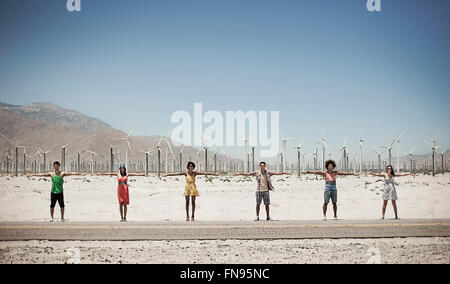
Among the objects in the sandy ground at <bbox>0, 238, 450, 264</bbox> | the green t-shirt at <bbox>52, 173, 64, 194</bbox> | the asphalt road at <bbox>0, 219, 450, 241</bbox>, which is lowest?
the sandy ground at <bbox>0, 238, 450, 264</bbox>

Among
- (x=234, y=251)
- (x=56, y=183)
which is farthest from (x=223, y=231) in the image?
(x=56, y=183)

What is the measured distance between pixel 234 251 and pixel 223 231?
1.99m

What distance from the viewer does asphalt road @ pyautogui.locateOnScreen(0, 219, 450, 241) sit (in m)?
10.5

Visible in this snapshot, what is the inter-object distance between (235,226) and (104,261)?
4.17m

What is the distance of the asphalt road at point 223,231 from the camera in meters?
10.5

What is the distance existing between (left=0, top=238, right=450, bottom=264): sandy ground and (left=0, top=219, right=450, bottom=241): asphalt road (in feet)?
1.46

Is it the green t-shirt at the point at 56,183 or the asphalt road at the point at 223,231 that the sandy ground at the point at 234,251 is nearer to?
the asphalt road at the point at 223,231

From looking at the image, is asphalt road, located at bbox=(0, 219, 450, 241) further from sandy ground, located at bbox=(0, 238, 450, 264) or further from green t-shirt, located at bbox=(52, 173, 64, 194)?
green t-shirt, located at bbox=(52, 173, 64, 194)

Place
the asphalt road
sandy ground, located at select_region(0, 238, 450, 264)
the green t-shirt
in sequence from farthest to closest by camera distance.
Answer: the green t-shirt < the asphalt road < sandy ground, located at select_region(0, 238, 450, 264)

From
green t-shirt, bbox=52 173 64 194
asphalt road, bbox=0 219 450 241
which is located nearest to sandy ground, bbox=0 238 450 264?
asphalt road, bbox=0 219 450 241

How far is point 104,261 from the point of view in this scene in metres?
8.30

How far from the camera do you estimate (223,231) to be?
1100 cm
